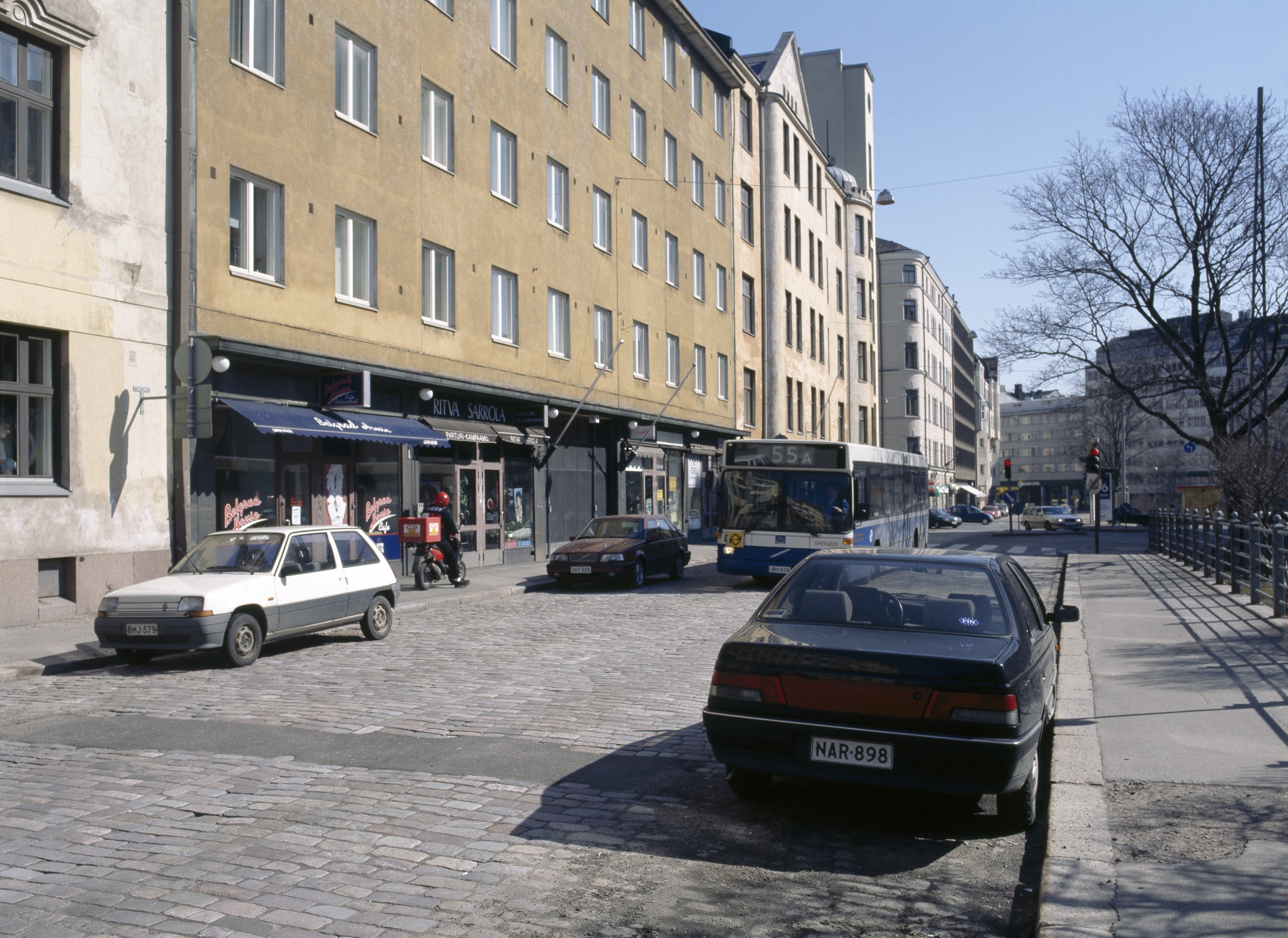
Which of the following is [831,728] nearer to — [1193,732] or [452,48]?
[1193,732]

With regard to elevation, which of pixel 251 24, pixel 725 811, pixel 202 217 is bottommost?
pixel 725 811

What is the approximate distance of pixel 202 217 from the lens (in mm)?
15828

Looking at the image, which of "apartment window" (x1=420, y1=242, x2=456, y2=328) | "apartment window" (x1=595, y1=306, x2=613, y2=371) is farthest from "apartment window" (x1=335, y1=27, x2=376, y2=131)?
"apartment window" (x1=595, y1=306, x2=613, y2=371)

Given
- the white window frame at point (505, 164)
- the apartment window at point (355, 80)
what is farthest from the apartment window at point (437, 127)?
the white window frame at point (505, 164)

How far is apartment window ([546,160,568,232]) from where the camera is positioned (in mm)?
26188

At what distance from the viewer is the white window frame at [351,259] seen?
18.8m

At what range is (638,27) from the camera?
1255 inches

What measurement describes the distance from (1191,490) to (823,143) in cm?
2758

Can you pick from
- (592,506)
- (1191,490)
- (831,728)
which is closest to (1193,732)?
(831,728)

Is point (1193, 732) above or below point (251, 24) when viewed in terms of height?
below

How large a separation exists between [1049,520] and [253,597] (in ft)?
172

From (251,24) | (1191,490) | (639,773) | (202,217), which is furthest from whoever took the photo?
(1191,490)

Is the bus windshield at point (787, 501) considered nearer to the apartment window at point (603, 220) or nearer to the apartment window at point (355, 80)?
the apartment window at point (355, 80)

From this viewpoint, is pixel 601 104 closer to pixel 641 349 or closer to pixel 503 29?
pixel 503 29
